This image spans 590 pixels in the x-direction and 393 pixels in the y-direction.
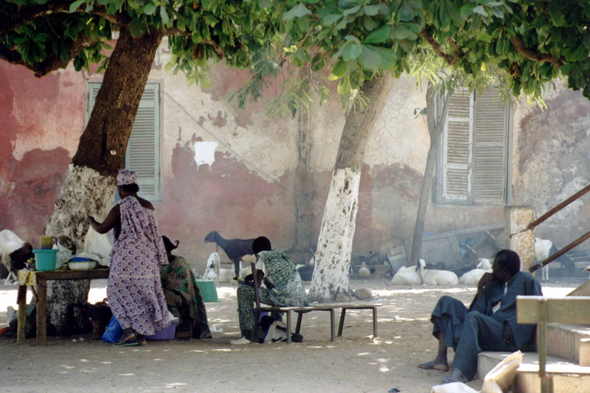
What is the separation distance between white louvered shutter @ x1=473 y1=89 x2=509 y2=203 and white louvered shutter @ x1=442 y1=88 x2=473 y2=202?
13 centimetres

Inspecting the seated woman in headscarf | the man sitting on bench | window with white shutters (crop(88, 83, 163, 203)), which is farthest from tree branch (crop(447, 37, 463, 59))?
window with white shutters (crop(88, 83, 163, 203))

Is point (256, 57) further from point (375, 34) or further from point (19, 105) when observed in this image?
point (375, 34)

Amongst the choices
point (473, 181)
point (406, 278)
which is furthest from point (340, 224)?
point (473, 181)

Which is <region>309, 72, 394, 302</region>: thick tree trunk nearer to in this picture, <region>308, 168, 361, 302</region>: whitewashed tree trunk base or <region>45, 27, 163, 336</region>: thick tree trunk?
<region>308, 168, 361, 302</region>: whitewashed tree trunk base

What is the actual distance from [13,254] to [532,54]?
28.3 ft

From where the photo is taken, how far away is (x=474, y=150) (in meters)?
14.0

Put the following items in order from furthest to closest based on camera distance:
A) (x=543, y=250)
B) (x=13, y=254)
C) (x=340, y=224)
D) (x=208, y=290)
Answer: (x=543, y=250), (x=13, y=254), (x=340, y=224), (x=208, y=290)

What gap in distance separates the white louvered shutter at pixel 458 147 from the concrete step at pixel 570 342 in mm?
8581

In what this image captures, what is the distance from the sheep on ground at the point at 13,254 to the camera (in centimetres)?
1178

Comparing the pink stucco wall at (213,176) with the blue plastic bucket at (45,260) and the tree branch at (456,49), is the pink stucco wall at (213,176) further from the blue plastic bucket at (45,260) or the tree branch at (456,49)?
the tree branch at (456,49)

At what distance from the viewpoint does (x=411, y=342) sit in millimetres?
7102

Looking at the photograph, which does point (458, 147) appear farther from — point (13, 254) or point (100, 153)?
point (100, 153)

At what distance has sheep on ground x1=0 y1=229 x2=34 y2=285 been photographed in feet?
38.7

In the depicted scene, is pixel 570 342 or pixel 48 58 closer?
pixel 570 342
